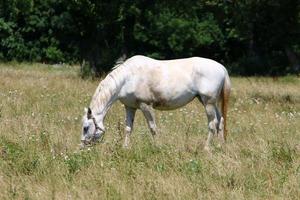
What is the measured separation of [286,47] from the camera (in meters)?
36.0

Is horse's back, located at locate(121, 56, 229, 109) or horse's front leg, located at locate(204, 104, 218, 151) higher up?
horse's back, located at locate(121, 56, 229, 109)

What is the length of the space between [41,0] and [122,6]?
43.0 ft

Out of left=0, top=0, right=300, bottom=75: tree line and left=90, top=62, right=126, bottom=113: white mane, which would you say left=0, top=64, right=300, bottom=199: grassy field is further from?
left=0, top=0, right=300, bottom=75: tree line

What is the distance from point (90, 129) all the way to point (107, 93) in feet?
2.21

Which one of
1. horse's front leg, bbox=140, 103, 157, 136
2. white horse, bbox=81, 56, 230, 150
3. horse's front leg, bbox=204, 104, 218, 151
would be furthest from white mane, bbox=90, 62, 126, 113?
horse's front leg, bbox=204, 104, 218, 151

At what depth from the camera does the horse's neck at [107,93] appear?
9.91 metres

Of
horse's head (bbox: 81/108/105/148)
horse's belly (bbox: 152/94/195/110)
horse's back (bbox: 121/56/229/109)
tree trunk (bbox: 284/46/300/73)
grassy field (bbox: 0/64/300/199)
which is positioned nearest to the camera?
grassy field (bbox: 0/64/300/199)

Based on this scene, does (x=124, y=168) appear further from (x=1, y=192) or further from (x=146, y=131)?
(x=146, y=131)

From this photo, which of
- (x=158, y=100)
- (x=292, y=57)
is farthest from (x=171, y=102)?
(x=292, y=57)

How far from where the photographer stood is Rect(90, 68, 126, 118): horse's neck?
991 centimetres

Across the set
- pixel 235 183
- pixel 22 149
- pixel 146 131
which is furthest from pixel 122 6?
pixel 235 183

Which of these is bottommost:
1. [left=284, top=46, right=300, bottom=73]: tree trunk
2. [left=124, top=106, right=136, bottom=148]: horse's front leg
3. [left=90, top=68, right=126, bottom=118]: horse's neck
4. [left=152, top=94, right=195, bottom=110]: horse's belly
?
[left=284, top=46, right=300, bottom=73]: tree trunk

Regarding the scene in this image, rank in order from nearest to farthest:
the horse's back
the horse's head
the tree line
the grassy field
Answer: the grassy field, the horse's head, the horse's back, the tree line

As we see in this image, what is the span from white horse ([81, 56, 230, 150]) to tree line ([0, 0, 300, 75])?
19.7 meters
